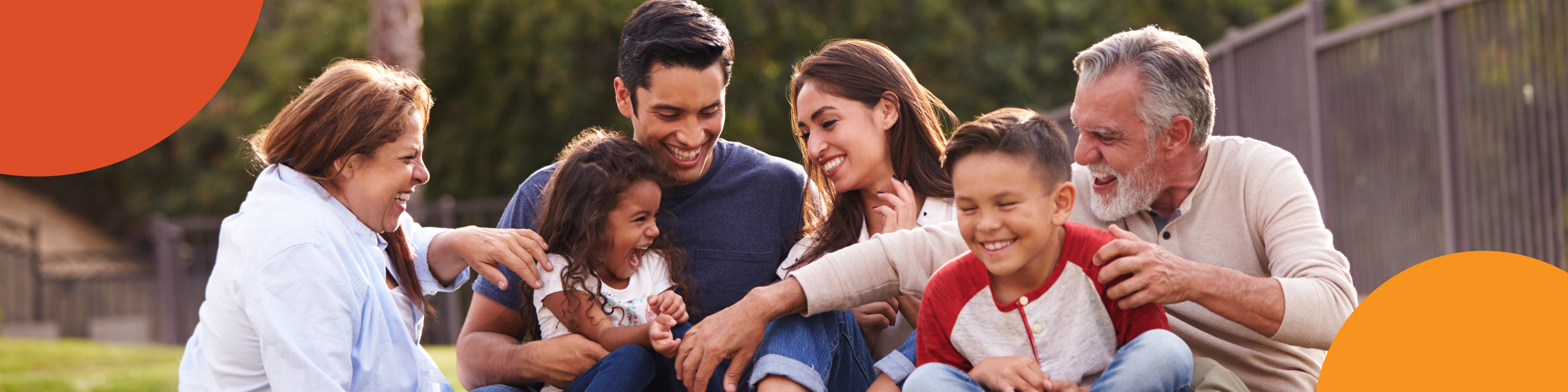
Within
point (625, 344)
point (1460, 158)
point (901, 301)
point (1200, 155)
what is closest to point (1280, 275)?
point (1200, 155)

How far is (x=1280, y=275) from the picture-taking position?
251cm

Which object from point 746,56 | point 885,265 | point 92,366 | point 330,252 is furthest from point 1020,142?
point 746,56

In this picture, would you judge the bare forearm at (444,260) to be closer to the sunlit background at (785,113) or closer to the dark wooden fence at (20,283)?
the sunlit background at (785,113)

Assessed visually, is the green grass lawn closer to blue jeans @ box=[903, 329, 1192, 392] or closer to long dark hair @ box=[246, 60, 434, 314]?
long dark hair @ box=[246, 60, 434, 314]

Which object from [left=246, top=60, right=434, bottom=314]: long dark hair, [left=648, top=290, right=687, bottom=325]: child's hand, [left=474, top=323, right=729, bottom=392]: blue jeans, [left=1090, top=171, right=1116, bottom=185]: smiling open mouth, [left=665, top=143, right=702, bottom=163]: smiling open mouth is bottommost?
[left=474, top=323, right=729, bottom=392]: blue jeans

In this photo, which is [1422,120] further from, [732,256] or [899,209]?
[732,256]

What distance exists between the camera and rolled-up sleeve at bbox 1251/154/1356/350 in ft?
7.65

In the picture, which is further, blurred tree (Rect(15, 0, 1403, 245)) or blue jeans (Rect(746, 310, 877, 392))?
blurred tree (Rect(15, 0, 1403, 245))

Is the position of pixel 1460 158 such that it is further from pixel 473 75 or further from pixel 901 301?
pixel 473 75

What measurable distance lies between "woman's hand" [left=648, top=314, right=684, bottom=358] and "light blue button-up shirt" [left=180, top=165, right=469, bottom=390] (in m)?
0.58

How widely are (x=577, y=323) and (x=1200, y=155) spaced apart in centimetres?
169

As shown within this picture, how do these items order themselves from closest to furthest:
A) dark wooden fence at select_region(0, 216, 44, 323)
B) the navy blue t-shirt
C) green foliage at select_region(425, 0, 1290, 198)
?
1. the navy blue t-shirt
2. green foliage at select_region(425, 0, 1290, 198)
3. dark wooden fence at select_region(0, 216, 44, 323)

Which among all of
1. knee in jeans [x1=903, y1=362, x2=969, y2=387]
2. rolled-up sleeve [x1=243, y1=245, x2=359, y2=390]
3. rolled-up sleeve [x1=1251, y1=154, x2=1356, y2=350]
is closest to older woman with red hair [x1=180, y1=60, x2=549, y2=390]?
rolled-up sleeve [x1=243, y1=245, x2=359, y2=390]

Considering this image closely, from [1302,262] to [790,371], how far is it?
1.19 metres
